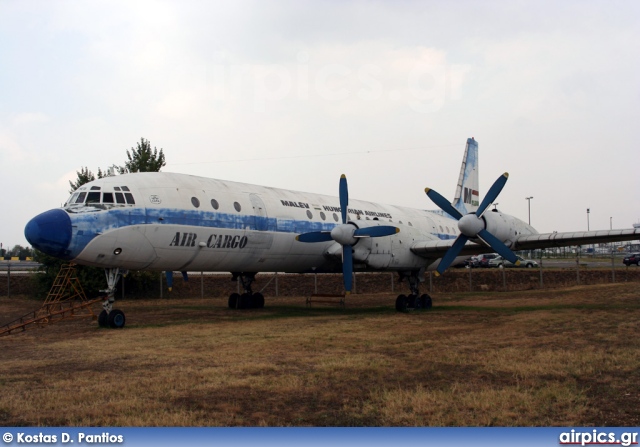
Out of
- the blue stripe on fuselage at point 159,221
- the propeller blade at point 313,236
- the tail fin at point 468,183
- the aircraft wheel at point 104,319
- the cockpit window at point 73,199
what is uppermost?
the tail fin at point 468,183

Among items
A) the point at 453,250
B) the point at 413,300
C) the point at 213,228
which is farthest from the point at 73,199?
the point at 413,300

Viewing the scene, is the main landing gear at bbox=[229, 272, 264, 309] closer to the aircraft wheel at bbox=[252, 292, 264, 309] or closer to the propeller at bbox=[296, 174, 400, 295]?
the aircraft wheel at bbox=[252, 292, 264, 309]

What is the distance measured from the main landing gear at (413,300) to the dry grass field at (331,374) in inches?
193

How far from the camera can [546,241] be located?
2192cm

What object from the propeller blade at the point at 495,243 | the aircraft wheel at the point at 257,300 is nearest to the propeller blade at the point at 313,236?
the aircraft wheel at the point at 257,300

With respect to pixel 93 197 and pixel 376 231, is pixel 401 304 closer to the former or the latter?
pixel 376 231

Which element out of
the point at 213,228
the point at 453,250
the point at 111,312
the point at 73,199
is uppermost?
the point at 73,199

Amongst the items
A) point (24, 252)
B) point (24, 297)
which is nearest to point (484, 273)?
point (24, 297)

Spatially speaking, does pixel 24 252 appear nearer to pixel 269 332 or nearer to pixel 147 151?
pixel 147 151

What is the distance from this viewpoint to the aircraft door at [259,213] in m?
21.5

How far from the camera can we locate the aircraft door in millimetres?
21547

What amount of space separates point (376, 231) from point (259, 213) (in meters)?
4.43

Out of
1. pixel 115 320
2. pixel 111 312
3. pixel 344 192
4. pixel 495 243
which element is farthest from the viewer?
pixel 344 192

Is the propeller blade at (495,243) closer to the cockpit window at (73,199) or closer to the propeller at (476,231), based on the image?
the propeller at (476,231)
